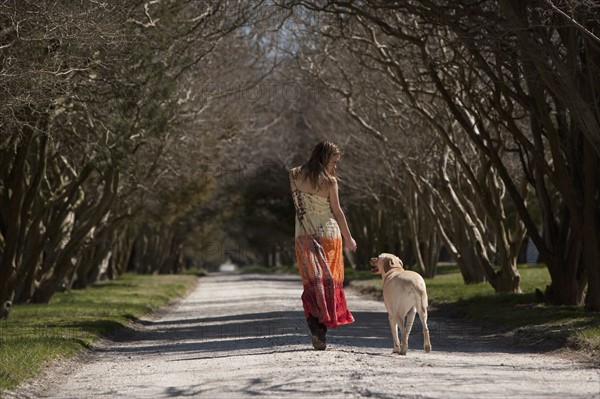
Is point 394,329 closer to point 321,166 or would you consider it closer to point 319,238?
point 319,238

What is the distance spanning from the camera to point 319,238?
13688 mm

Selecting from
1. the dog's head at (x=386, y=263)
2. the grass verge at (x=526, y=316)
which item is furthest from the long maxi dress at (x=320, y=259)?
the grass verge at (x=526, y=316)

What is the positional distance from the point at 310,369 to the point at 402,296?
180cm

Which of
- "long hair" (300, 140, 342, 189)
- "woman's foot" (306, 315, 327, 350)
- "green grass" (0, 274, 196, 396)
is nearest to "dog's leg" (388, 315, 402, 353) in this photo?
"woman's foot" (306, 315, 327, 350)

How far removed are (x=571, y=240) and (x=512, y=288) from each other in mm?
5443

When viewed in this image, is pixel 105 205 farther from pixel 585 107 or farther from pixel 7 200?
pixel 585 107

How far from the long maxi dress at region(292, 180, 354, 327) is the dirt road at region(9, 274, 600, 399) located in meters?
0.51

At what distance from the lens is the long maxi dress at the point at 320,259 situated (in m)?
13.6

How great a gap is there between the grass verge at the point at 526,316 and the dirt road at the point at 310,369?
1.89 ft

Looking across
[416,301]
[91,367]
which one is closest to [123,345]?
[91,367]

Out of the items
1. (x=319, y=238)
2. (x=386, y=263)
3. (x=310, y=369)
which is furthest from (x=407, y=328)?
(x=310, y=369)

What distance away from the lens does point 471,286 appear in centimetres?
3142

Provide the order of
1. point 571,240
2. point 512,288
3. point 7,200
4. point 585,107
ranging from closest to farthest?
point 585,107 < point 571,240 < point 7,200 < point 512,288

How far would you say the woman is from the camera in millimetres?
13609
